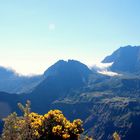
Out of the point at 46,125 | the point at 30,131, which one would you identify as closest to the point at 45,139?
the point at 46,125

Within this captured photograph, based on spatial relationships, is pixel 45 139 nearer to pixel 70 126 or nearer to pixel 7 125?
pixel 70 126

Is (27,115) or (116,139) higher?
(27,115)

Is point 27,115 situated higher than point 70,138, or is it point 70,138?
point 27,115

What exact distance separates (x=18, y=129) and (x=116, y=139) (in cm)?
1172

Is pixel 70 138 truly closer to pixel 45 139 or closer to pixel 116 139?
pixel 45 139

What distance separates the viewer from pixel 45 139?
238ft

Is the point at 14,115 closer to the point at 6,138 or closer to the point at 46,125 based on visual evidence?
the point at 6,138

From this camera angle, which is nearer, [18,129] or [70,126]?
[18,129]

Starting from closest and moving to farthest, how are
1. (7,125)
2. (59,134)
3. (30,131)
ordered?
(7,125)
(30,131)
(59,134)

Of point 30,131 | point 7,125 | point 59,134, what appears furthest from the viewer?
point 59,134

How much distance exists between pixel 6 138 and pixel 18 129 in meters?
1.84

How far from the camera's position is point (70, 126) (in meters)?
75.8

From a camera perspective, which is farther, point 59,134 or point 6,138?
point 59,134

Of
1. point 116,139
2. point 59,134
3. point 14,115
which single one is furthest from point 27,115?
point 59,134
